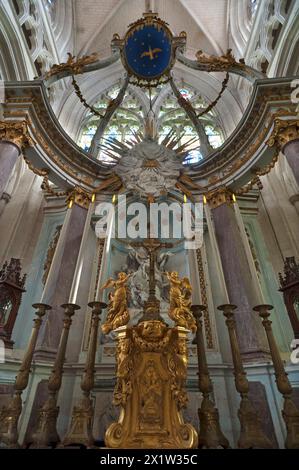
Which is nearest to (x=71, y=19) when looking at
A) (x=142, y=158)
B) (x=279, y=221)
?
(x=142, y=158)

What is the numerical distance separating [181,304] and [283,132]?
4135 mm

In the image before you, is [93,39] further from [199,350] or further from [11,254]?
[199,350]

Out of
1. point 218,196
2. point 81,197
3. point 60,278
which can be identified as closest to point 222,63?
point 218,196

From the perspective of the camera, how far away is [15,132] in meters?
5.82

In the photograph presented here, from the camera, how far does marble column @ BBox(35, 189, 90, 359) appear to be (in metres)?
4.73

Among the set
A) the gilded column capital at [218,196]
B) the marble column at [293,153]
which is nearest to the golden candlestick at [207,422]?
the marble column at [293,153]

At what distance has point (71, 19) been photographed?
42.5 ft

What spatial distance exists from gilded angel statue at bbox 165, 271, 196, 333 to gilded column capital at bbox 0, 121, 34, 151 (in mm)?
4148

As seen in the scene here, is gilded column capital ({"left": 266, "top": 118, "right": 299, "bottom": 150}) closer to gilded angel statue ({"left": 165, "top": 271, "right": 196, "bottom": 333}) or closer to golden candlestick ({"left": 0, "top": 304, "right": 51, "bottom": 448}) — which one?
gilded angel statue ({"left": 165, "top": 271, "right": 196, "bottom": 333})

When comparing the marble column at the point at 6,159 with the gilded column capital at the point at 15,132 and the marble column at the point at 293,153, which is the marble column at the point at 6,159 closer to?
the gilded column capital at the point at 15,132

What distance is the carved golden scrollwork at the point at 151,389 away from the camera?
2.97 meters

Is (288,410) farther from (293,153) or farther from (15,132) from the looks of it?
(15,132)

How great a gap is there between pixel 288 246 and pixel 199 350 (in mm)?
4069

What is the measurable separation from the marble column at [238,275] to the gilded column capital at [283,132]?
1.40m
